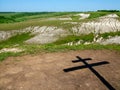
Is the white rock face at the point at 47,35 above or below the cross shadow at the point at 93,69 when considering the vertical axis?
below

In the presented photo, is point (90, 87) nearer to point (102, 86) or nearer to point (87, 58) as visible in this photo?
point (102, 86)

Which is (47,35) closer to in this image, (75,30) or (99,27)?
(75,30)

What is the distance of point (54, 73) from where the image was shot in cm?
1227

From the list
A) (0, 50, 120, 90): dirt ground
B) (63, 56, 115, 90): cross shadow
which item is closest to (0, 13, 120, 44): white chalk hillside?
(0, 50, 120, 90): dirt ground

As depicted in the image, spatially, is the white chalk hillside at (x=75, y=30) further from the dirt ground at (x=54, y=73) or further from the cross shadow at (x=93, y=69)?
the cross shadow at (x=93, y=69)

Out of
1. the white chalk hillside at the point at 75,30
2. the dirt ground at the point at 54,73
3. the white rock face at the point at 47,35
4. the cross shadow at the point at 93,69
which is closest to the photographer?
the cross shadow at the point at 93,69

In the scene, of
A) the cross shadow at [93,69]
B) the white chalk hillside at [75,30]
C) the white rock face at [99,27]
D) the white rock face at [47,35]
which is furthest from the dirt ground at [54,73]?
the white rock face at [99,27]

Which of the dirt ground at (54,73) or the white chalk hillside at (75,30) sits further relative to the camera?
the white chalk hillside at (75,30)

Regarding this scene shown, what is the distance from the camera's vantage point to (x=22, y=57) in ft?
55.7

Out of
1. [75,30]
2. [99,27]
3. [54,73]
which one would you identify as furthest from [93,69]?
[99,27]

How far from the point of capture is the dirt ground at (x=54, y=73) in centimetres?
1051

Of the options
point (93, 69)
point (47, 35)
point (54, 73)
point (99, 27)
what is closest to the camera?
point (54, 73)

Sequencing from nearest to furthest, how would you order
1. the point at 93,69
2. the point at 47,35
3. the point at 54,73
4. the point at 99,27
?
the point at 54,73, the point at 93,69, the point at 47,35, the point at 99,27

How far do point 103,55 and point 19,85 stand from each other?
904 centimetres
